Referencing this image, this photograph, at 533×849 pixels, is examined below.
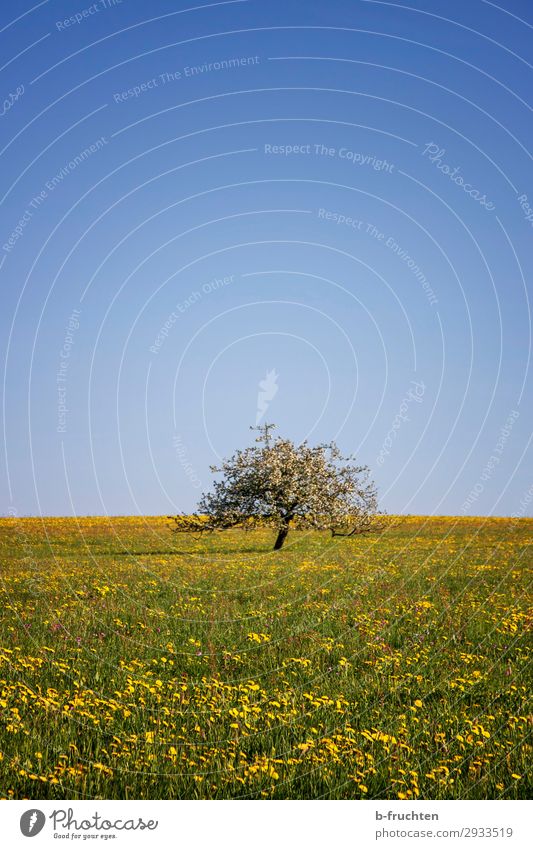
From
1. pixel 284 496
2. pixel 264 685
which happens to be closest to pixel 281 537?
pixel 284 496

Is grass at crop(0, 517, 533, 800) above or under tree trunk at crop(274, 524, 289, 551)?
under

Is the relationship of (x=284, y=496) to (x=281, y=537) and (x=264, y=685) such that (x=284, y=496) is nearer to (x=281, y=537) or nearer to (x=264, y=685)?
(x=281, y=537)

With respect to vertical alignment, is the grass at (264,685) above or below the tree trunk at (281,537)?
below

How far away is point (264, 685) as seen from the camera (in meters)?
12.5

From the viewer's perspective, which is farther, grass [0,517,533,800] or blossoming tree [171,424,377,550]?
blossoming tree [171,424,377,550]

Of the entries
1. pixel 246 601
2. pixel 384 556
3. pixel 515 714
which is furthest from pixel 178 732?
pixel 384 556

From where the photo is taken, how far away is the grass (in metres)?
8.48

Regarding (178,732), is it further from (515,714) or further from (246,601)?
(246,601)

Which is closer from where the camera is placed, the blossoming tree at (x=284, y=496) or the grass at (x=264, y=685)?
the grass at (x=264, y=685)

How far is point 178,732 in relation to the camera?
9.92 m

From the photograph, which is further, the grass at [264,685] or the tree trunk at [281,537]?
the tree trunk at [281,537]

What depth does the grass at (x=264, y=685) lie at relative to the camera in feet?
27.8
